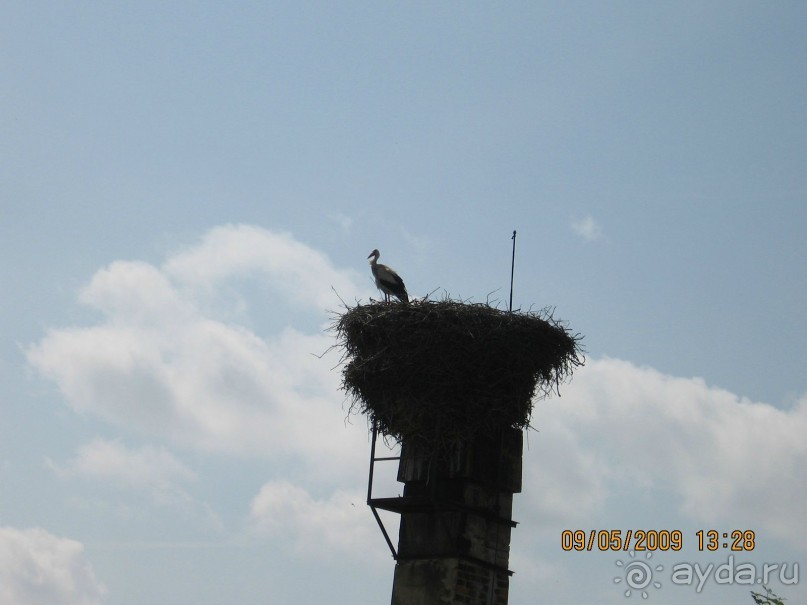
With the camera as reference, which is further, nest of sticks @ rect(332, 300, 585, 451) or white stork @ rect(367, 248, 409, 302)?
white stork @ rect(367, 248, 409, 302)

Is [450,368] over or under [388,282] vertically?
under

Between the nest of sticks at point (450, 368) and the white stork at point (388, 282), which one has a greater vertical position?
the white stork at point (388, 282)

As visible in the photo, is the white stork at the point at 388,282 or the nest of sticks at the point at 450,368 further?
the white stork at the point at 388,282

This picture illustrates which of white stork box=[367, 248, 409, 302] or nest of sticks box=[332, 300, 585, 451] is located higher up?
white stork box=[367, 248, 409, 302]

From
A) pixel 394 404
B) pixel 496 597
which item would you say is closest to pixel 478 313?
pixel 394 404

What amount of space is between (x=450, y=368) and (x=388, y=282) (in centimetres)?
440

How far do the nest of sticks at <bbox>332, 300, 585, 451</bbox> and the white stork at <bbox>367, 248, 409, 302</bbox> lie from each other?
3.29 meters

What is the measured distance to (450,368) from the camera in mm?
12438

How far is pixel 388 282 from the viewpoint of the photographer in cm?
1662

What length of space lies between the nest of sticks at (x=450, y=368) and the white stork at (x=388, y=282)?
329 centimetres

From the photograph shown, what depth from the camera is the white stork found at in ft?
54.1

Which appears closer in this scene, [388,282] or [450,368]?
[450,368]

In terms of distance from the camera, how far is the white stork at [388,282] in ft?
54.1

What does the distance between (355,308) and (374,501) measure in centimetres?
250
